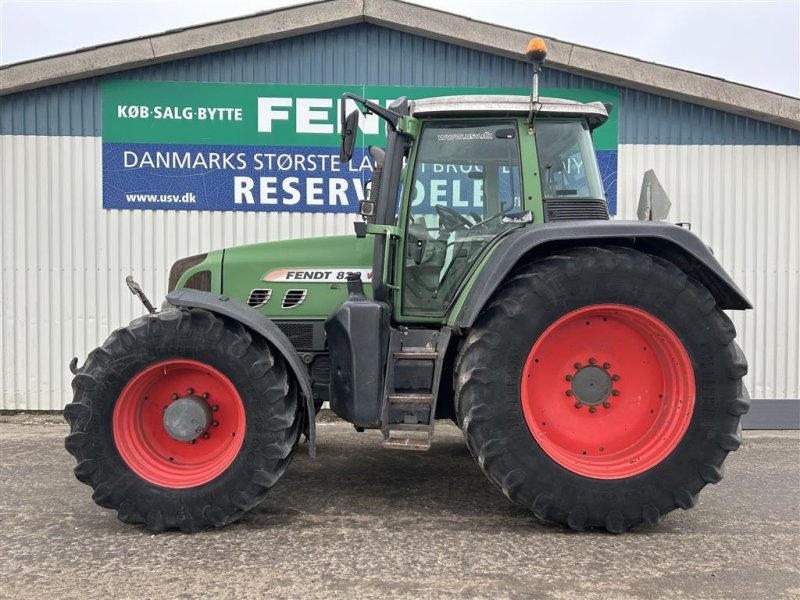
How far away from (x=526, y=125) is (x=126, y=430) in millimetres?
2806

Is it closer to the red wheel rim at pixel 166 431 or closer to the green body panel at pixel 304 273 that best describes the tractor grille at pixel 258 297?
the green body panel at pixel 304 273

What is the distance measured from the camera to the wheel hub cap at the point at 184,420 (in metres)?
3.22

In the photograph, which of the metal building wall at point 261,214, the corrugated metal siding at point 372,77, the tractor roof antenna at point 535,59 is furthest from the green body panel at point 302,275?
the corrugated metal siding at point 372,77

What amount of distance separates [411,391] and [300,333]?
871 millimetres

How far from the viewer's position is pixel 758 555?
2.92 m

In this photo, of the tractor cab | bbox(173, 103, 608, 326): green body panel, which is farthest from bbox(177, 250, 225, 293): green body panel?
the tractor cab

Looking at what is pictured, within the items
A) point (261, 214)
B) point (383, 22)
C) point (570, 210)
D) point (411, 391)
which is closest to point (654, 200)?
point (570, 210)

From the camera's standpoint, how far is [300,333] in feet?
12.7

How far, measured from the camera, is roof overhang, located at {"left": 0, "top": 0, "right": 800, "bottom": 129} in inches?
243

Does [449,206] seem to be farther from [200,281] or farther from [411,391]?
[200,281]

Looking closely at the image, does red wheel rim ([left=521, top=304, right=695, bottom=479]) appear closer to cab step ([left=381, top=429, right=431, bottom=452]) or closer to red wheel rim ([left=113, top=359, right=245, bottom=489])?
cab step ([left=381, top=429, right=431, bottom=452])

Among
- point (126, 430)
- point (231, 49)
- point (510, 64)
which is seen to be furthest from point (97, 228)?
Answer: point (510, 64)

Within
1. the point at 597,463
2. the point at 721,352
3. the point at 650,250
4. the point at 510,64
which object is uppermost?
the point at 510,64

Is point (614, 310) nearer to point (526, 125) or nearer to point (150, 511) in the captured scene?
point (526, 125)
